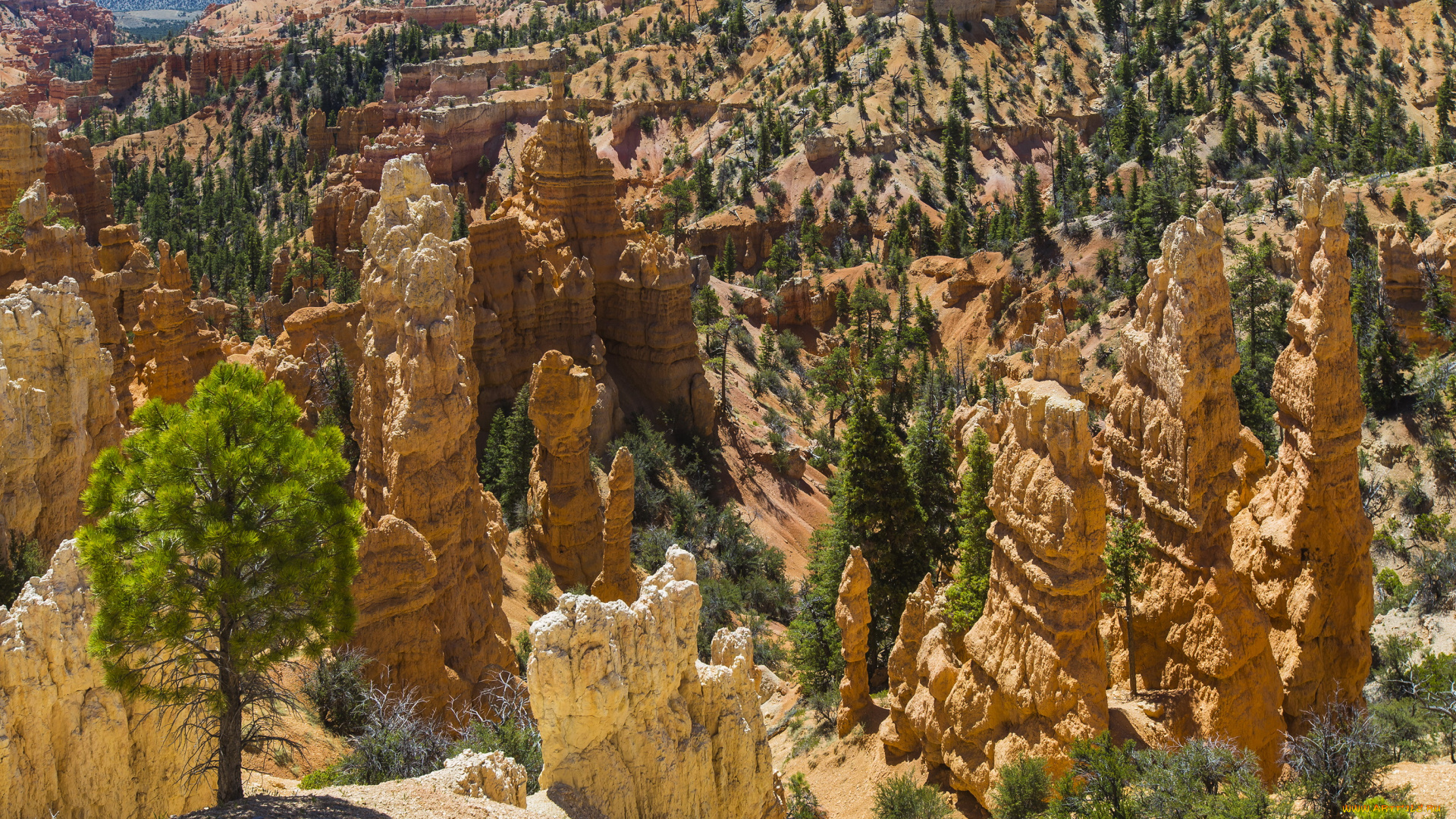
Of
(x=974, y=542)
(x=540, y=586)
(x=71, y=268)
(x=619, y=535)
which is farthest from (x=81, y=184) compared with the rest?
(x=974, y=542)

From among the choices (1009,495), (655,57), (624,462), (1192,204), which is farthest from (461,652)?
(655,57)

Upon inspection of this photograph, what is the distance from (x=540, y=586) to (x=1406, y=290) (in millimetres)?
42715

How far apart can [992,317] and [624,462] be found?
154 feet

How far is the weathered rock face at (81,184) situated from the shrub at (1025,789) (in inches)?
2372

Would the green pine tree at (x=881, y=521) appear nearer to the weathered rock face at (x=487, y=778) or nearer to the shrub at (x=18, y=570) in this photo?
the weathered rock face at (x=487, y=778)

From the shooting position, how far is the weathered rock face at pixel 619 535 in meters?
32.8

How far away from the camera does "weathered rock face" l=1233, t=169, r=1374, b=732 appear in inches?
962

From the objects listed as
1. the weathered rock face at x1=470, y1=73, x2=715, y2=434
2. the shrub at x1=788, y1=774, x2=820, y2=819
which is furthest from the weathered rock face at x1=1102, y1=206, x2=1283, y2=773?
the weathered rock face at x1=470, y1=73, x2=715, y2=434

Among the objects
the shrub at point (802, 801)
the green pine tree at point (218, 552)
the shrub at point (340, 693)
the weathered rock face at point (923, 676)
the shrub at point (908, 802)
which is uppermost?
the green pine tree at point (218, 552)

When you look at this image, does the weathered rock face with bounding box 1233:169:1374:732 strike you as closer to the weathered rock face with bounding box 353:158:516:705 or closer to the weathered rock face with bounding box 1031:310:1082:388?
the weathered rock face with bounding box 1031:310:1082:388

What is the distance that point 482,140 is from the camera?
388 feet

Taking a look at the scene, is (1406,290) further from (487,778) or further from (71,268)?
(71,268)

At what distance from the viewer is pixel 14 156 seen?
46.4m

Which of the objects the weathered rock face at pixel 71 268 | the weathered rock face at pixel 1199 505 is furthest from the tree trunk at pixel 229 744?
the weathered rock face at pixel 71 268
